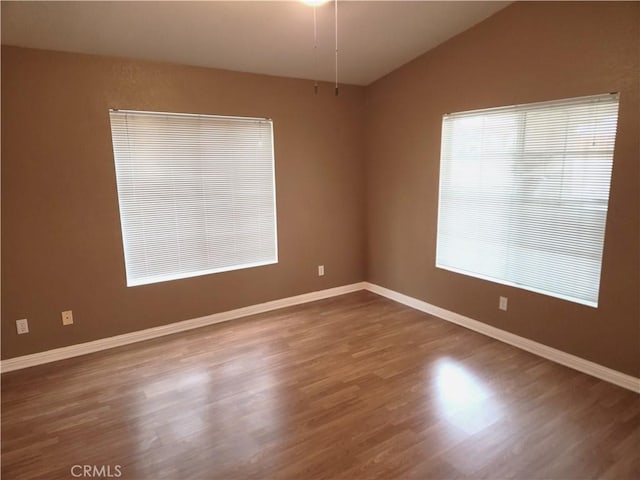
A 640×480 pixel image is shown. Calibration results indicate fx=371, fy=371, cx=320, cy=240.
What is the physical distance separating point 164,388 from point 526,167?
10.6 feet

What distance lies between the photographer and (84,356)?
310 centimetres

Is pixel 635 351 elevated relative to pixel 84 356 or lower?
elevated

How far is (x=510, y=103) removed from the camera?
302 centimetres

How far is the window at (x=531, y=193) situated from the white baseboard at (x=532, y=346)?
45cm

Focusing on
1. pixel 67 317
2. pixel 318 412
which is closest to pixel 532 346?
pixel 318 412

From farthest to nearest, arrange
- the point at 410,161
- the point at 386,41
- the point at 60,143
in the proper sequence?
1. the point at 410,161
2. the point at 386,41
3. the point at 60,143

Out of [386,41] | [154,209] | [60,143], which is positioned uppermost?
[386,41]

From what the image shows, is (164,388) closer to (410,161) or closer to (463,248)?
(463,248)

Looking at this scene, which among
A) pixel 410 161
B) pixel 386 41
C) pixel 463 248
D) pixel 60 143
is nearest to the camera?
pixel 60 143

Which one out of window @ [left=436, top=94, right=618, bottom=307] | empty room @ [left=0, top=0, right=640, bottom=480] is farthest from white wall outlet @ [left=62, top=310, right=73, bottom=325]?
window @ [left=436, top=94, right=618, bottom=307]

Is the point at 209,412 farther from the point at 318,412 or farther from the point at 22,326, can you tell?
the point at 22,326

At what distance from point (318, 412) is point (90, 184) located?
249cm

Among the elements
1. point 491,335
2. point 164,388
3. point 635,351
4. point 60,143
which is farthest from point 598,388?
point 60,143

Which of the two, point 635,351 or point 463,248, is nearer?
point 635,351
